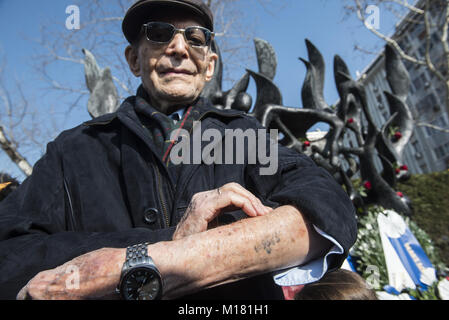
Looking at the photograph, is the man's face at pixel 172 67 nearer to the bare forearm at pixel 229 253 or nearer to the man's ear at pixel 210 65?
the man's ear at pixel 210 65

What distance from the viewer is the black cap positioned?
1.70 meters

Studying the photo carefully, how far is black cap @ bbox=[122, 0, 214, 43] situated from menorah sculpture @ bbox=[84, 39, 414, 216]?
2865mm

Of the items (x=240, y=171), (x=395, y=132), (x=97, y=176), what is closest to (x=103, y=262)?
(x=97, y=176)

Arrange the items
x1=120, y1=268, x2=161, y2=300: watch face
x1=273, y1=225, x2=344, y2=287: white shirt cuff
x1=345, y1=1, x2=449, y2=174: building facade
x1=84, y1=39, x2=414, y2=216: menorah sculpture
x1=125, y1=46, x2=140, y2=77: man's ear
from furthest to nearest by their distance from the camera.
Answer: x1=345, y1=1, x2=449, y2=174: building facade → x1=84, y1=39, x2=414, y2=216: menorah sculpture → x1=125, y1=46, x2=140, y2=77: man's ear → x1=273, y1=225, x2=344, y2=287: white shirt cuff → x1=120, y1=268, x2=161, y2=300: watch face

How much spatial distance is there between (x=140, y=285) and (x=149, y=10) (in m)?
1.48

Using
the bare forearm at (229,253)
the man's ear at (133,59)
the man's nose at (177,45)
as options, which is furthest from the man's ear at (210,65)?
the bare forearm at (229,253)

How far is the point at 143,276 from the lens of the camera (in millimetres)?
939

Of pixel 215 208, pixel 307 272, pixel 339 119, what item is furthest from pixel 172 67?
pixel 339 119

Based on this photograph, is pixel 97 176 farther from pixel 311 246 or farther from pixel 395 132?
pixel 395 132

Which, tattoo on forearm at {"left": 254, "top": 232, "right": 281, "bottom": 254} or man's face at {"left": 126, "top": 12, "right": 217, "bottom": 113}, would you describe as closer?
tattoo on forearm at {"left": 254, "top": 232, "right": 281, "bottom": 254}

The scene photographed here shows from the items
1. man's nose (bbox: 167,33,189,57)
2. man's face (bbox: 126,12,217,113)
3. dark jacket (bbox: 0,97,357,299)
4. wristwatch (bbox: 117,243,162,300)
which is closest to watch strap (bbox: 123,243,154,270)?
wristwatch (bbox: 117,243,162,300)

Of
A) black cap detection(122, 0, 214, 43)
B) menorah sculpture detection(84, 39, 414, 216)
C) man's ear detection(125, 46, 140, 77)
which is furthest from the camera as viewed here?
menorah sculpture detection(84, 39, 414, 216)

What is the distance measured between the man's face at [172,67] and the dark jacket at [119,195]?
0.17 m

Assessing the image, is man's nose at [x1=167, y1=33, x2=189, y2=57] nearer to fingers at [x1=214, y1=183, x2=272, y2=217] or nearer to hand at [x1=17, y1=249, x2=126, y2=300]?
fingers at [x1=214, y1=183, x2=272, y2=217]
